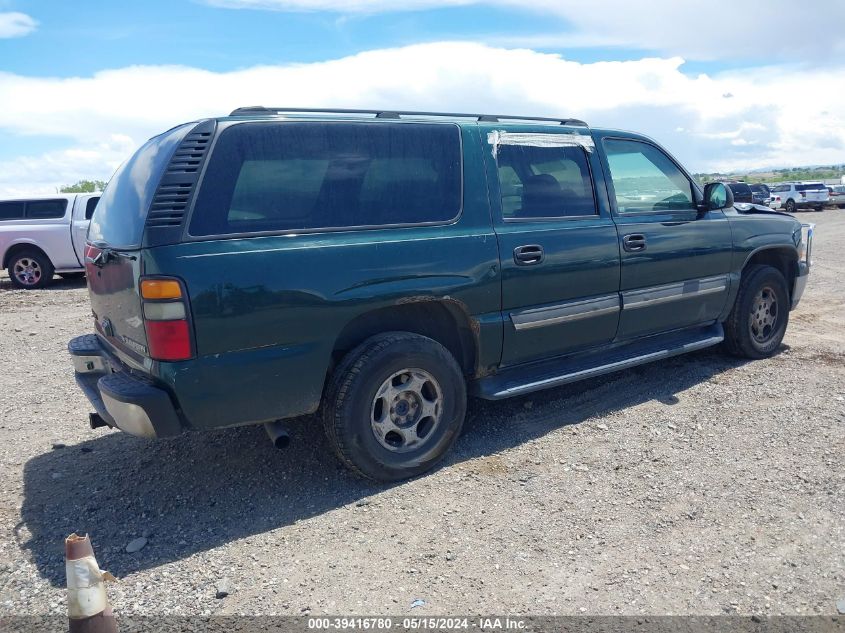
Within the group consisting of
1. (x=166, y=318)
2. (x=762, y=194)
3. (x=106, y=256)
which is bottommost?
(x=166, y=318)

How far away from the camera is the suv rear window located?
350 centimetres

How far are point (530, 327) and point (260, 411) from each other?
5.84 feet

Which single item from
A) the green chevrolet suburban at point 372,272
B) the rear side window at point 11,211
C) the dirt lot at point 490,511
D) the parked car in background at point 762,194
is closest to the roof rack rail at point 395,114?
the green chevrolet suburban at point 372,272

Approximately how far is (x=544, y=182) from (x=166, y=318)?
258cm

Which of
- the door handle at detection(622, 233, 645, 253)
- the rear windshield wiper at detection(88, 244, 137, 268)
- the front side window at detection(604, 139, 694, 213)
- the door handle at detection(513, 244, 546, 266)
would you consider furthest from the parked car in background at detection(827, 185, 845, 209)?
the rear windshield wiper at detection(88, 244, 137, 268)

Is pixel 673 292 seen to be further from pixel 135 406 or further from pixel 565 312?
pixel 135 406

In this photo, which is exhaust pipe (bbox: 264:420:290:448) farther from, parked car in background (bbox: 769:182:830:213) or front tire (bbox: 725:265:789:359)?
parked car in background (bbox: 769:182:830:213)

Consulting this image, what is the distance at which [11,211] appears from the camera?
43.2 feet

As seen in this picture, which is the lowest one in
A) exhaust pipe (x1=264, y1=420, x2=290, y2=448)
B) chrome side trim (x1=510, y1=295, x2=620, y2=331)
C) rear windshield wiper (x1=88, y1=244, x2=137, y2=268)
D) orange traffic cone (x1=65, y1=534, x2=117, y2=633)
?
orange traffic cone (x1=65, y1=534, x2=117, y2=633)

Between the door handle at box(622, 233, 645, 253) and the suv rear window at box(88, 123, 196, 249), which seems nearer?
the suv rear window at box(88, 123, 196, 249)

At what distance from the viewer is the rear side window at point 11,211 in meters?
13.1

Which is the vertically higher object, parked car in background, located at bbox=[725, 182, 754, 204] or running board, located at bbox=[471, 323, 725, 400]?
parked car in background, located at bbox=[725, 182, 754, 204]

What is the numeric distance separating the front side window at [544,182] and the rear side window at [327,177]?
1.27 ft

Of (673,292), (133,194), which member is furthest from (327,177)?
(673,292)
